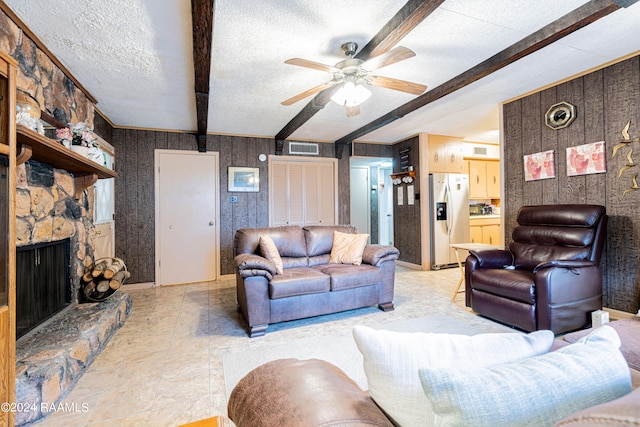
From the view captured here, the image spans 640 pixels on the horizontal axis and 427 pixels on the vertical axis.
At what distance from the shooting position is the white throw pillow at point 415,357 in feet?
2.02

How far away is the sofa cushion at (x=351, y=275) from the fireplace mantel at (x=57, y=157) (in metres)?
2.32

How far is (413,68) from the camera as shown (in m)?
2.69

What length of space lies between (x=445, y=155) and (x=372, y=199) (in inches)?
93.0

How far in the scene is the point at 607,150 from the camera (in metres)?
2.81

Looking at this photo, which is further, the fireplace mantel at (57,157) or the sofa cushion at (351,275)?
the sofa cushion at (351,275)

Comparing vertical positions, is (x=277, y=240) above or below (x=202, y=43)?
below

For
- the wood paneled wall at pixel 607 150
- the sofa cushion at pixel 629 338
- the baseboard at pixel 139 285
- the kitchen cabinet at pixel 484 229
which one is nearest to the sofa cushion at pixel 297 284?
the sofa cushion at pixel 629 338

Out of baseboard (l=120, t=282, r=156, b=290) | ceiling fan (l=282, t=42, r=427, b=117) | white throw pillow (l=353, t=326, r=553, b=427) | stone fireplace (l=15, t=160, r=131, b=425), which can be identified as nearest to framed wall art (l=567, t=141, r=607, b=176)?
ceiling fan (l=282, t=42, r=427, b=117)

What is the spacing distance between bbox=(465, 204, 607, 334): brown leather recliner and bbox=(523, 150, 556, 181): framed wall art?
0.55m

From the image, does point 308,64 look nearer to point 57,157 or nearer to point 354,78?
point 354,78

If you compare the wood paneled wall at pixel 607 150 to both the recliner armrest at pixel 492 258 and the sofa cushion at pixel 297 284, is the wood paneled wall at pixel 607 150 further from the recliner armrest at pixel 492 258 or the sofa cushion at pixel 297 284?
the sofa cushion at pixel 297 284

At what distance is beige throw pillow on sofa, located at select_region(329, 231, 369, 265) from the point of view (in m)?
3.37

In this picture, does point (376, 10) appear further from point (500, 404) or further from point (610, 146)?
point (610, 146)

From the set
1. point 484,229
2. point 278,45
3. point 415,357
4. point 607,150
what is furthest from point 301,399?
point 484,229
